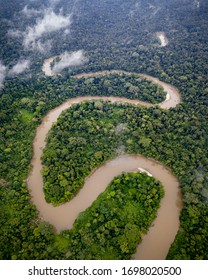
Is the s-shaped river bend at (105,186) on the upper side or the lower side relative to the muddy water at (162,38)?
lower

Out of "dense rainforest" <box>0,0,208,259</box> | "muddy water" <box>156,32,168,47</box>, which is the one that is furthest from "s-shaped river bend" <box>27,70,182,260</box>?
"muddy water" <box>156,32,168,47</box>

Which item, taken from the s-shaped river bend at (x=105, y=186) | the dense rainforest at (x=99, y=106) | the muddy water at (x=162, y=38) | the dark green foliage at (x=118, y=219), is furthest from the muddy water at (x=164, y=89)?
the dark green foliage at (x=118, y=219)

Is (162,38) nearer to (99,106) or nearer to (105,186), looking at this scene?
(99,106)

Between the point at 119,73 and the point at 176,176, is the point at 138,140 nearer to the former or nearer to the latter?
the point at 176,176

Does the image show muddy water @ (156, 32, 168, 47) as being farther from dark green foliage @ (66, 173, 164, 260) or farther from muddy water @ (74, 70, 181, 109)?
dark green foliage @ (66, 173, 164, 260)

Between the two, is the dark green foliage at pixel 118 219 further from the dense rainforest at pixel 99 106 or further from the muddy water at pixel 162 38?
the muddy water at pixel 162 38

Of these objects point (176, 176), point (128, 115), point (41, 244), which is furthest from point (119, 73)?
point (41, 244)
